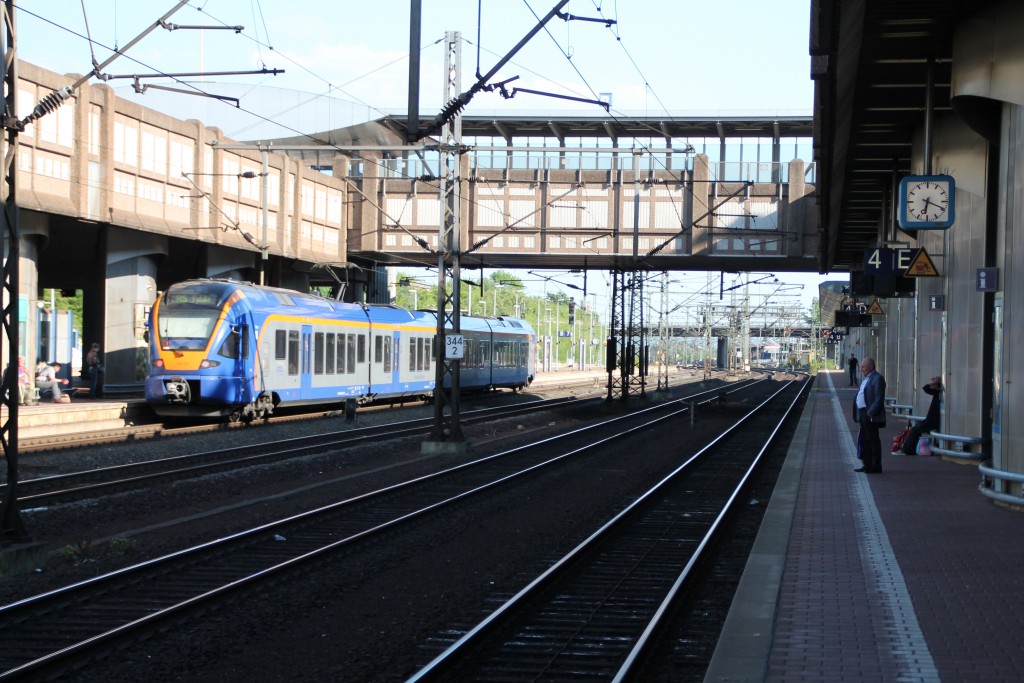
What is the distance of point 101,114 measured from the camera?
107ft

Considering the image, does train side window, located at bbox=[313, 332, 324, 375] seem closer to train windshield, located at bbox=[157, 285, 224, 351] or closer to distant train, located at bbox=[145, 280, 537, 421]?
distant train, located at bbox=[145, 280, 537, 421]

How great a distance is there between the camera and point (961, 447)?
19359 mm

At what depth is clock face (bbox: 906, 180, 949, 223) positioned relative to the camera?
52.0 ft

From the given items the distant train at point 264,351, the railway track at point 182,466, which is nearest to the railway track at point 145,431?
the distant train at point 264,351

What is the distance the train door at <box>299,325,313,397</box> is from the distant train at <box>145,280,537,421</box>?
31mm

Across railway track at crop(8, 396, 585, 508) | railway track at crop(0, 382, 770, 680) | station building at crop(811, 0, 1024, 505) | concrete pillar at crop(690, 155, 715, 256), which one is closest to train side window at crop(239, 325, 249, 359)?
railway track at crop(8, 396, 585, 508)

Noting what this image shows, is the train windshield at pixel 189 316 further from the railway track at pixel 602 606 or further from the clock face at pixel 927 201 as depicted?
the clock face at pixel 927 201

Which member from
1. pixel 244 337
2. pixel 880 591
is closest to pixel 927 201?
pixel 880 591

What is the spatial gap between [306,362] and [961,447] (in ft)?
58.3

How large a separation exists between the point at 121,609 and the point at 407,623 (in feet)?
7.42

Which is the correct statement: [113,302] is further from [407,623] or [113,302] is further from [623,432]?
[407,623]

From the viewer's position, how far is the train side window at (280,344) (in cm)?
2922

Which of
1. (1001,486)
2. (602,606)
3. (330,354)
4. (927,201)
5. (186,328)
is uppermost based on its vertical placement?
(927,201)

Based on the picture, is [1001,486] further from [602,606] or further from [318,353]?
[318,353]
